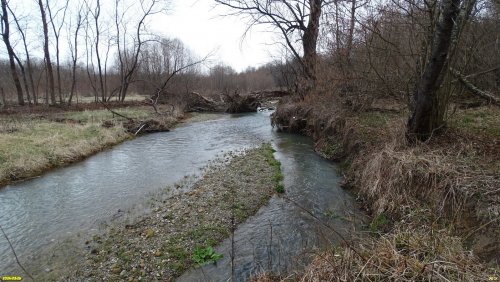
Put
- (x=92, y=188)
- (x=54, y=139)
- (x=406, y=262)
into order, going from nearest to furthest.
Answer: (x=406, y=262) < (x=92, y=188) < (x=54, y=139)

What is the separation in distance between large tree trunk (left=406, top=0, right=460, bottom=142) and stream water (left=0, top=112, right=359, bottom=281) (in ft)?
7.90

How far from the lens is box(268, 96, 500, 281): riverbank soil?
10.8 feet

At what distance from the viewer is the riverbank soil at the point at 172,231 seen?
4.79 meters

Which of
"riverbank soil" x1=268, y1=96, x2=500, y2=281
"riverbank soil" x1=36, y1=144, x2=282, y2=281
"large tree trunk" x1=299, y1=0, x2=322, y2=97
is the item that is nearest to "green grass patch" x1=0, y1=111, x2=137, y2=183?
"riverbank soil" x1=36, y1=144, x2=282, y2=281

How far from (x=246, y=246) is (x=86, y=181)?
255 inches

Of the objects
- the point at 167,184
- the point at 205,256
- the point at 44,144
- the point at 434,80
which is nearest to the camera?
the point at 205,256

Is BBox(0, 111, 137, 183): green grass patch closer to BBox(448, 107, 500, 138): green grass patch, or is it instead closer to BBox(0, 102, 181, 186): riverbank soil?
BBox(0, 102, 181, 186): riverbank soil

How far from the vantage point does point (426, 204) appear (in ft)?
16.8

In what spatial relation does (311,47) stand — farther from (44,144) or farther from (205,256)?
(205,256)

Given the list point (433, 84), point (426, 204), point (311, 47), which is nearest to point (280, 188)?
point (426, 204)

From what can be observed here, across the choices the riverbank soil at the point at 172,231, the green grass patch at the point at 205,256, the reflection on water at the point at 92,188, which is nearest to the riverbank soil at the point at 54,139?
the reflection on water at the point at 92,188

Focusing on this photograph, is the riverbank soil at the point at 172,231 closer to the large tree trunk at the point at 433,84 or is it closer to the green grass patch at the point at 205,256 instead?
the green grass patch at the point at 205,256

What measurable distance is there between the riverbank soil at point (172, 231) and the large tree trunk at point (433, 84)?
3.99 metres

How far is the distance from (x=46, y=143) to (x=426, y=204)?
1342 cm
